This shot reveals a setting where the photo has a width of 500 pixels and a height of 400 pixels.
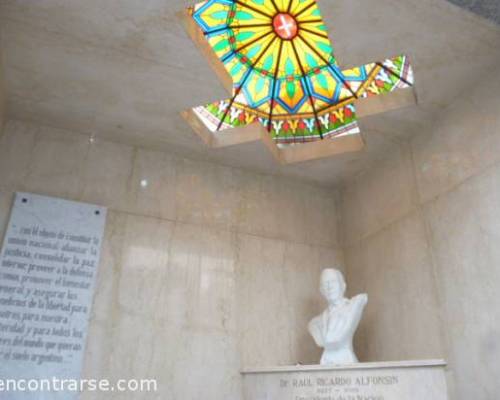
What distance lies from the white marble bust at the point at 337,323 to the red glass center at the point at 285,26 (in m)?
2.43

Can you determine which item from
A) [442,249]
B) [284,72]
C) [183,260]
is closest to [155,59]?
[284,72]

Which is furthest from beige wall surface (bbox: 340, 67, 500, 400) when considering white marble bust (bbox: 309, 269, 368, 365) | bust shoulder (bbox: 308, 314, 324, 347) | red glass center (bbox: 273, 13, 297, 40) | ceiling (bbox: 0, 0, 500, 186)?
red glass center (bbox: 273, 13, 297, 40)

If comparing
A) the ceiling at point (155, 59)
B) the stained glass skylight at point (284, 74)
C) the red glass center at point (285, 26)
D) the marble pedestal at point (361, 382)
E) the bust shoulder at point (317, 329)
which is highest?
the red glass center at point (285, 26)

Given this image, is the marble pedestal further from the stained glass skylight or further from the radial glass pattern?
the radial glass pattern

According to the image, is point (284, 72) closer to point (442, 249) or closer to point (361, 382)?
point (442, 249)

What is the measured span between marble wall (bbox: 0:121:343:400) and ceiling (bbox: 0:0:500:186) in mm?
383

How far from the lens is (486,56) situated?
12.1 ft

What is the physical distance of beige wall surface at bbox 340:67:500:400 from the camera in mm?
3533

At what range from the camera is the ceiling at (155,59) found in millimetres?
3332

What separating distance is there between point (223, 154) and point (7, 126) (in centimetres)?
220

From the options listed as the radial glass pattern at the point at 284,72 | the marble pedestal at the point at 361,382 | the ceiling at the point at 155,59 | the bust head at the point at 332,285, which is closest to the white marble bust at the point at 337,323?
the bust head at the point at 332,285

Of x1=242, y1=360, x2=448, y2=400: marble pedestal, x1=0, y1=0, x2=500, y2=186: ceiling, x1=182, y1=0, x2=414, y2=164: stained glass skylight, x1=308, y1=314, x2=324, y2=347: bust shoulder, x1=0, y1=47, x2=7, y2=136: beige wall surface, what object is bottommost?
x1=242, y1=360, x2=448, y2=400: marble pedestal

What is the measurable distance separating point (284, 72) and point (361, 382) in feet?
10.6

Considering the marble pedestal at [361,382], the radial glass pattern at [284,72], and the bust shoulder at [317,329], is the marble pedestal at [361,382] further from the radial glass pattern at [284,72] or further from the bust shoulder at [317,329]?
the radial glass pattern at [284,72]
